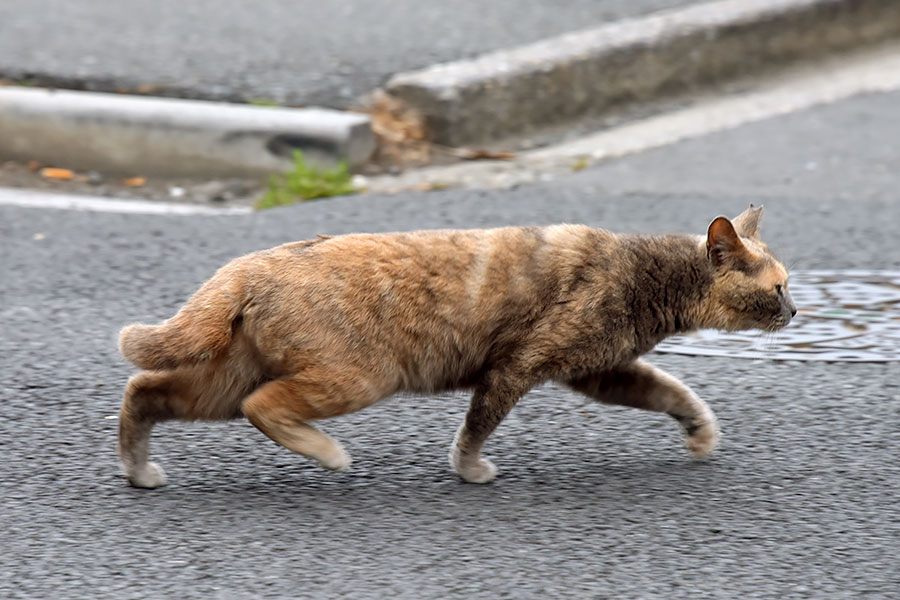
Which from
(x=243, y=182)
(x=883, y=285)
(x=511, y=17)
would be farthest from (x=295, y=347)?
(x=511, y=17)

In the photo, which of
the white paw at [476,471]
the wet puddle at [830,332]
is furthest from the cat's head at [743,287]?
the white paw at [476,471]

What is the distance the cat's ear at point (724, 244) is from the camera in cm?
374

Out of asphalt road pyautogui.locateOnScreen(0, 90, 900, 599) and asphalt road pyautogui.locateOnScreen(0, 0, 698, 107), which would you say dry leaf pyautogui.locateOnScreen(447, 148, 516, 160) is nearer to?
asphalt road pyautogui.locateOnScreen(0, 0, 698, 107)

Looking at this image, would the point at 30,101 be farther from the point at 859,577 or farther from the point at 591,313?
the point at 859,577

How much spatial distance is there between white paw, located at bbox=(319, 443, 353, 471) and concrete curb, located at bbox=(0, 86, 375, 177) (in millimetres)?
3755

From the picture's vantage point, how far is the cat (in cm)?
349

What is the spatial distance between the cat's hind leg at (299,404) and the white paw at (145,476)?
0.36m

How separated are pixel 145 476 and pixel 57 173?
13.8ft

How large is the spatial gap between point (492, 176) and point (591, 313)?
12.1 feet

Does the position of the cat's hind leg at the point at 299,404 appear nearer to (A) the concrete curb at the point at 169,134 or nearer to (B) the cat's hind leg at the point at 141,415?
(B) the cat's hind leg at the point at 141,415

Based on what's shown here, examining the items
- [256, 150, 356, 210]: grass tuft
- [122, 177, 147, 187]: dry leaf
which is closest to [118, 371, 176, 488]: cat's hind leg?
[256, 150, 356, 210]: grass tuft

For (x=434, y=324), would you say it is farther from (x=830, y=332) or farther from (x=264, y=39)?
(x=264, y=39)

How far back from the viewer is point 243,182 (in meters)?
7.24

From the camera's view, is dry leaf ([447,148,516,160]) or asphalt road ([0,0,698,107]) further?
asphalt road ([0,0,698,107])
